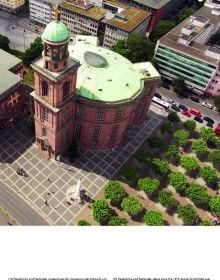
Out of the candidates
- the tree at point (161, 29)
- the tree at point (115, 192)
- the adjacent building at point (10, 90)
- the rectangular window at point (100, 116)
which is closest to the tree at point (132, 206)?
the tree at point (115, 192)

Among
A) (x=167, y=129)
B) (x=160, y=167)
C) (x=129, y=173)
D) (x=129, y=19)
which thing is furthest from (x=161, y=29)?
(x=129, y=173)

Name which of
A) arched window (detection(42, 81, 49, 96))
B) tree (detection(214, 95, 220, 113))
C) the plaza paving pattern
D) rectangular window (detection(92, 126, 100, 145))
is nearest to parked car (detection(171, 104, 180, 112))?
tree (detection(214, 95, 220, 113))

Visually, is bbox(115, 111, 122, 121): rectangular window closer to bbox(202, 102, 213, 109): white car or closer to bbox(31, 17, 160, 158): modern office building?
bbox(31, 17, 160, 158): modern office building

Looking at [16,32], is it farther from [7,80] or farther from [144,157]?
[144,157]

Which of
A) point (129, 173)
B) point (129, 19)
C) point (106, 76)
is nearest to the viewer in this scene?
point (106, 76)

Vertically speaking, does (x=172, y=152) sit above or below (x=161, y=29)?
below

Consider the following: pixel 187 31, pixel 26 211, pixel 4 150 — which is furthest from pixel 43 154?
pixel 187 31
